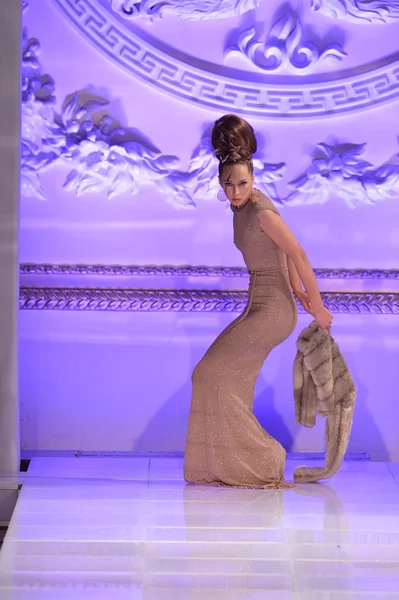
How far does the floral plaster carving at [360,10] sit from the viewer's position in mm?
5316

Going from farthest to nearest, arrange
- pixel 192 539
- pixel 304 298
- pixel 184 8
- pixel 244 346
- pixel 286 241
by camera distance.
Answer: pixel 184 8
pixel 304 298
pixel 244 346
pixel 286 241
pixel 192 539

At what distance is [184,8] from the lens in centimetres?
529

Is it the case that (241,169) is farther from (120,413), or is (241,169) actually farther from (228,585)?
(228,585)

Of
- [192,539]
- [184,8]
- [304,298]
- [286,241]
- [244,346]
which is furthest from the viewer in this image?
[184,8]

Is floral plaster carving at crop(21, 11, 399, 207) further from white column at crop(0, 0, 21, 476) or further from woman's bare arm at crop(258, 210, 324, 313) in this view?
woman's bare arm at crop(258, 210, 324, 313)

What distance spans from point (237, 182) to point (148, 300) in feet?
3.64

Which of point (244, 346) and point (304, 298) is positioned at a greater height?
point (304, 298)

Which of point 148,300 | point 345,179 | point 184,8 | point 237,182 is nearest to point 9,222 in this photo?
point 148,300

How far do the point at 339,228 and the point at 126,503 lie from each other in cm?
201

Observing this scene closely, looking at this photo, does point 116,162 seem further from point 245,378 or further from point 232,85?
point 245,378

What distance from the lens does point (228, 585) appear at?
3.18 metres

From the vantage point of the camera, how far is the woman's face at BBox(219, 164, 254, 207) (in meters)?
4.50

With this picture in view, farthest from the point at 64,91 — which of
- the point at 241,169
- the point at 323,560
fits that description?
the point at 323,560

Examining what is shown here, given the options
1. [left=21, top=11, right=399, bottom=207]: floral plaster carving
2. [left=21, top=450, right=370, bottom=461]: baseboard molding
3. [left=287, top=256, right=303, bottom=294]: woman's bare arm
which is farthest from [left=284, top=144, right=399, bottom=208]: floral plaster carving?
[left=21, top=450, right=370, bottom=461]: baseboard molding
